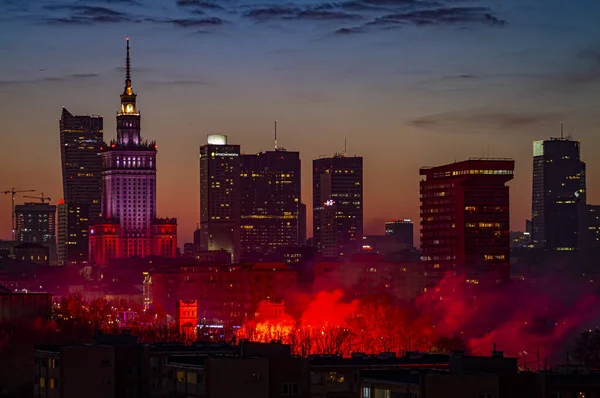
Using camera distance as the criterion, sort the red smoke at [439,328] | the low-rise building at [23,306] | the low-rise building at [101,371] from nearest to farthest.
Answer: the low-rise building at [101,371], the low-rise building at [23,306], the red smoke at [439,328]

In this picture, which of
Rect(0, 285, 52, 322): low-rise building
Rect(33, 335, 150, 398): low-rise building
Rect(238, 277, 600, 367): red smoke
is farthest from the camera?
Rect(238, 277, 600, 367): red smoke

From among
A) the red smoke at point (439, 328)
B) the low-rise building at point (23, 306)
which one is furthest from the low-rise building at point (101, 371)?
the red smoke at point (439, 328)

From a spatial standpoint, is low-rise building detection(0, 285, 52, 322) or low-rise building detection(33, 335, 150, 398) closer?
low-rise building detection(33, 335, 150, 398)

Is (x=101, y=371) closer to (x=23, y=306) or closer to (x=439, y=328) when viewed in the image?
(x=23, y=306)

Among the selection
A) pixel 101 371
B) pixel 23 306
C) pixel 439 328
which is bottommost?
pixel 439 328

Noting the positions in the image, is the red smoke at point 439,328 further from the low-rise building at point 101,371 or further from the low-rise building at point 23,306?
the low-rise building at point 101,371

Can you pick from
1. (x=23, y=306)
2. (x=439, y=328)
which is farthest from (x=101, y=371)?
(x=439, y=328)

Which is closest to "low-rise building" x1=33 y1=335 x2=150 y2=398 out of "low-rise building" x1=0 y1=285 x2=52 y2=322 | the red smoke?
"low-rise building" x1=0 y1=285 x2=52 y2=322

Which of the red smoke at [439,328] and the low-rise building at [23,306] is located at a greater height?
the low-rise building at [23,306]

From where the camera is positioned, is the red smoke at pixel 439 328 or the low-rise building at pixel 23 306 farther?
the red smoke at pixel 439 328

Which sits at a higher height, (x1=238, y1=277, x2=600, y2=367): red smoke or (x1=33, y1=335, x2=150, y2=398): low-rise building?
(x1=33, y1=335, x2=150, y2=398): low-rise building

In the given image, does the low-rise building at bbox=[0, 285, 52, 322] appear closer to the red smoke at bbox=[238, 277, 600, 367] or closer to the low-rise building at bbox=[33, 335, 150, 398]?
the red smoke at bbox=[238, 277, 600, 367]
